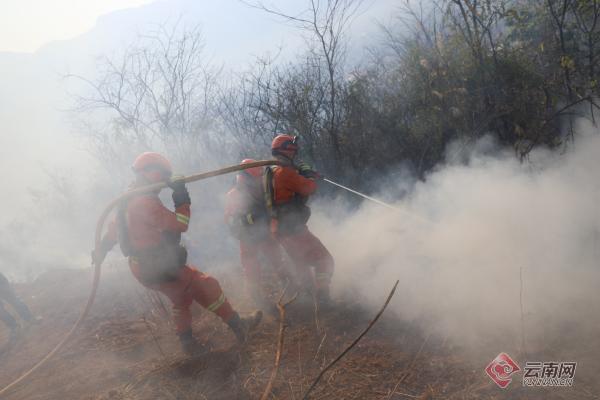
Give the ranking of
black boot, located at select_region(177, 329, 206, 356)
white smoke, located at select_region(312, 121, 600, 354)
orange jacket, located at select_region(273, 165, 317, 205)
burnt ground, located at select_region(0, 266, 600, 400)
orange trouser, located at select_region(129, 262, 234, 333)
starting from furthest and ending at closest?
1. orange jacket, located at select_region(273, 165, 317, 205)
2. black boot, located at select_region(177, 329, 206, 356)
3. orange trouser, located at select_region(129, 262, 234, 333)
4. white smoke, located at select_region(312, 121, 600, 354)
5. burnt ground, located at select_region(0, 266, 600, 400)

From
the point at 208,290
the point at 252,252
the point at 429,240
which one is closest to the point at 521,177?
the point at 429,240

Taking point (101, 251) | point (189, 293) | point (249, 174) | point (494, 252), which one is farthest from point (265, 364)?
point (494, 252)

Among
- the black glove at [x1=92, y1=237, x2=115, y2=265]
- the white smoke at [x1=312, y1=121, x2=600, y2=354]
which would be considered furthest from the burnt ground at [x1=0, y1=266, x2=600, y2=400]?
the black glove at [x1=92, y1=237, x2=115, y2=265]

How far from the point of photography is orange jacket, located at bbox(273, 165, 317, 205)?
12.7 feet

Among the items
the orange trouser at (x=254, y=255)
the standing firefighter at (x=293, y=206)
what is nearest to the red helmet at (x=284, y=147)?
the standing firefighter at (x=293, y=206)

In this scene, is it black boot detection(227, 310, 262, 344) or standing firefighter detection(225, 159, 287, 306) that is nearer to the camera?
black boot detection(227, 310, 262, 344)

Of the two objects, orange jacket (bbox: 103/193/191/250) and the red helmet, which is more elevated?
the red helmet

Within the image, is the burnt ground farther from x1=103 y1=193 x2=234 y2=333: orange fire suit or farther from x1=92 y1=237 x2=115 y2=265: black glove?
x1=92 y1=237 x2=115 y2=265: black glove

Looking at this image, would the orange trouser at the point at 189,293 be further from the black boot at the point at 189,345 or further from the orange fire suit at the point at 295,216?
the orange fire suit at the point at 295,216

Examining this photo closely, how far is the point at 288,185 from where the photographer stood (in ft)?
12.7

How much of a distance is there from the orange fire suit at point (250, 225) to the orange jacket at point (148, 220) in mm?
954

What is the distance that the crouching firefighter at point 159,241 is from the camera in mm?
3219

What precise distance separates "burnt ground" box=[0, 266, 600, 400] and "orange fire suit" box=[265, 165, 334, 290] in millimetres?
513

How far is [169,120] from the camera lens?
9078mm
